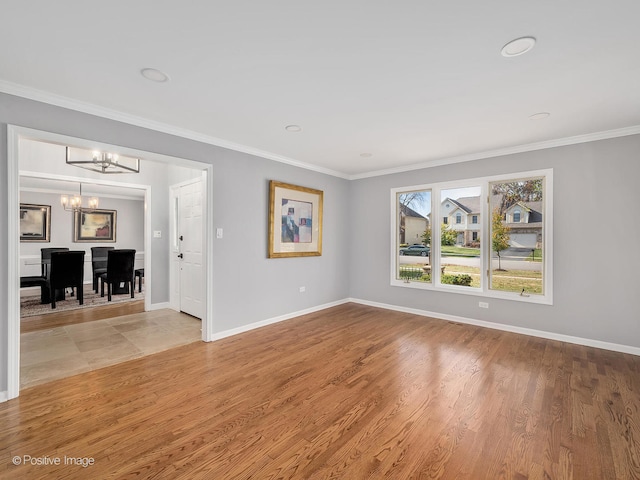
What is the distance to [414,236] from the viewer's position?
513 cm

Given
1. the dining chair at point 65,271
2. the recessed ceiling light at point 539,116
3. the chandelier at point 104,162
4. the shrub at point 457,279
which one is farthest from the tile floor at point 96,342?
the recessed ceiling light at point 539,116

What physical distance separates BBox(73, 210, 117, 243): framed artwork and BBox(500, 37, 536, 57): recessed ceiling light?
9.52 metres

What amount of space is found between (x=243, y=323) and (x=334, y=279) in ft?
6.91

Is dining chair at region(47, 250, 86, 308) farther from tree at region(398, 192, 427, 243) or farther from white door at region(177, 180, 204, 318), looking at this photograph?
tree at region(398, 192, 427, 243)

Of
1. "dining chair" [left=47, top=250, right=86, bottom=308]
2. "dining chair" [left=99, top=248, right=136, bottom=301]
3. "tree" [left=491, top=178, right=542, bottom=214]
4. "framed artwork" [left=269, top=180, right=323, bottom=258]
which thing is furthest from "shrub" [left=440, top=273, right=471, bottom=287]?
"dining chair" [left=47, top=250, right=86, bottom=308]

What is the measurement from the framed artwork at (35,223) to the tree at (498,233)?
10.0 m

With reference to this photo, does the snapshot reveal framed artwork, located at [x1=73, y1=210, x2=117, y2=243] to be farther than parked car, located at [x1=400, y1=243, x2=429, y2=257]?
Yes

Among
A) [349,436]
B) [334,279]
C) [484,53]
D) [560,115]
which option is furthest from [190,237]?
[560,115]

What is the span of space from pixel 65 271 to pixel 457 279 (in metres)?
6.97

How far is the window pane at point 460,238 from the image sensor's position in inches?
175

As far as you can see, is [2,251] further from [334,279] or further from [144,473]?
[334,279]

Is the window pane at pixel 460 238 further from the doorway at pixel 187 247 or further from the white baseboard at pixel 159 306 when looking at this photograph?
the white baseboard at pixel 159 306

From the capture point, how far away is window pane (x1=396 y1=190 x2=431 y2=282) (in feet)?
16.4

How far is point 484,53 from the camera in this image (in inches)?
77.7
